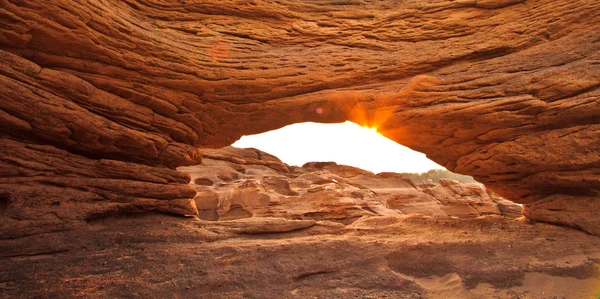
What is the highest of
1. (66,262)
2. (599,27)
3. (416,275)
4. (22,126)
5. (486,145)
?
(599,27)

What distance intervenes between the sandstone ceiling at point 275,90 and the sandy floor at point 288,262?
2.21ft

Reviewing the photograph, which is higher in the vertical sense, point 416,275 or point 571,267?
point 571,267

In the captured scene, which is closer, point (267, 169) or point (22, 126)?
point (22, 126)

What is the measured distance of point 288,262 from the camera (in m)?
7.05

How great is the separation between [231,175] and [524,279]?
2508 centimetres

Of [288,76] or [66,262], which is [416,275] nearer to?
[288,76]

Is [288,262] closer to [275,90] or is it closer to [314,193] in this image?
[275,90]

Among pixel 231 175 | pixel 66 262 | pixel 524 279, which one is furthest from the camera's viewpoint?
pixel 231 175

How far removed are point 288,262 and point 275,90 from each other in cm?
475

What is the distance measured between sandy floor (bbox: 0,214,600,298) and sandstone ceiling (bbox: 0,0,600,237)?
675 mm

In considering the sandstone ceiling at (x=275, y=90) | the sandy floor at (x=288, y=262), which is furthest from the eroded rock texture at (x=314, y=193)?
the sandy floor at (x=288, y=262)

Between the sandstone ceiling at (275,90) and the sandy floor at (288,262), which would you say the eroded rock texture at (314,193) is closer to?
the sandstone ceiling at (275,90)

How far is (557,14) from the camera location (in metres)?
9.21

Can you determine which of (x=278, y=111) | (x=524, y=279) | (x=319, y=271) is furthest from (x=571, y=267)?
(x=278, y=111)
